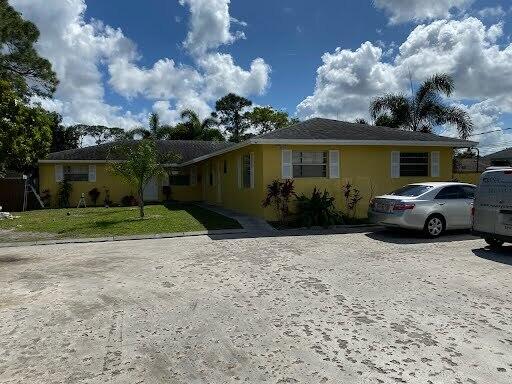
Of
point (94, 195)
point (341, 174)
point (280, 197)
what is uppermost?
point (341, 174)

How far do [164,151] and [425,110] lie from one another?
54.8ft

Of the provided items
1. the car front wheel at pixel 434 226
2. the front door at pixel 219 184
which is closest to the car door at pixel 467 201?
the car front wheel at pixel 434 226

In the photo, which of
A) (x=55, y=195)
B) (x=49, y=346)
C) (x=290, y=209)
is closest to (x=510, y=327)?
(x=49, y=346)

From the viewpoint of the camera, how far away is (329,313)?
5305 mm

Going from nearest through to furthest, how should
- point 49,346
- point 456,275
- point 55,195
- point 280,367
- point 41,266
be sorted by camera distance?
point 280,367
point 49,346
point 456,275
point 41,266
point 55,195

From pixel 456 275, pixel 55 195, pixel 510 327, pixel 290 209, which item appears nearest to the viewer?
pixel 510 327

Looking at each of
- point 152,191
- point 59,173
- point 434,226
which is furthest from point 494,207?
point 59,173

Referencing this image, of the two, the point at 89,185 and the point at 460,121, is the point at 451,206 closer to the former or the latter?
the point at 460,121

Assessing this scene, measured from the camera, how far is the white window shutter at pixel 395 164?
656 inches

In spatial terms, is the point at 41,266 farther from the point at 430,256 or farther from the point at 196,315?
the point at 430,256

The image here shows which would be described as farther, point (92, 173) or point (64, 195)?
point (92, 173)

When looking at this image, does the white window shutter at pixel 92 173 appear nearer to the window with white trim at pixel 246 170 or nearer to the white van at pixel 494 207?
the window with white trim at pixel 246 170

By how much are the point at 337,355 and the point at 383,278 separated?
10.6 feet

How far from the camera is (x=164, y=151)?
1169 inches
